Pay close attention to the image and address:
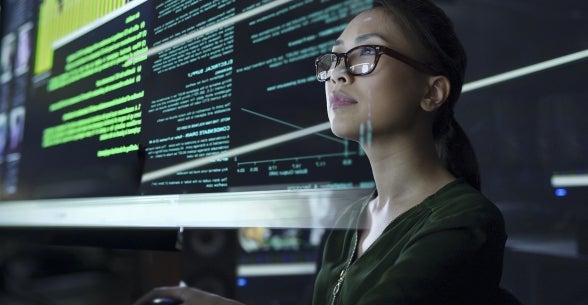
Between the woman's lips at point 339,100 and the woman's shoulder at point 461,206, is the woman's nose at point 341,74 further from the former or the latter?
the woman's shoulder at point 461,206

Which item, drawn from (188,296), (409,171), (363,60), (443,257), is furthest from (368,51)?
(188,296)

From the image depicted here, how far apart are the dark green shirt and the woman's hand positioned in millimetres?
340

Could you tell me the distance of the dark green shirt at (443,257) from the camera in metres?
0.47

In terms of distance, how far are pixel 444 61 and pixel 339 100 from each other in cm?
13

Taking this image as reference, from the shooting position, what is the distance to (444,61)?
0.59 meters

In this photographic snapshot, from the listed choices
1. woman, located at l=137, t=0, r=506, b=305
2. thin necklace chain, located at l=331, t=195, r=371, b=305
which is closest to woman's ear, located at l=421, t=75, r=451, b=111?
woman, located at l=137, t=0, r=506, b=305

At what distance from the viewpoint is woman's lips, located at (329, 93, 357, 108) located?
0.63m

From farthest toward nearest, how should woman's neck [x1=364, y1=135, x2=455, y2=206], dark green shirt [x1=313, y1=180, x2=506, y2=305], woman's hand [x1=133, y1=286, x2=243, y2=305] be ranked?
woman's hand [x1=133, y1=286, x2=243, y2=305]
woman's neck [x1=364, y1=135, x2=455, y2=206]
dark green shirt [x1=313, y1=180, x2=506, y2=305]

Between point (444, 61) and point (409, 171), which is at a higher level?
point (444, 61)

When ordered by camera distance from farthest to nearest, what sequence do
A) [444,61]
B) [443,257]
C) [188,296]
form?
[188,296], [444,61], [443,257]

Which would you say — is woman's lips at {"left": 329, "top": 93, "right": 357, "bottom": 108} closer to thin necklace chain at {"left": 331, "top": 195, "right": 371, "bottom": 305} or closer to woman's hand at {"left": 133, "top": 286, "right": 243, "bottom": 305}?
thin necklace chain at {"left": 331, "top": 195, "right": 371, "bottom": 305}

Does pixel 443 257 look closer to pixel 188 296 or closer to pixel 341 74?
pixel 341 74

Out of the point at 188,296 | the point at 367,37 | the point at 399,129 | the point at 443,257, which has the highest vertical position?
the point at 367,37

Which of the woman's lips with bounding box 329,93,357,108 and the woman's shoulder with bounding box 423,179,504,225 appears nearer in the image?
the woman's shoulder with bounding box 423,179,504,225
